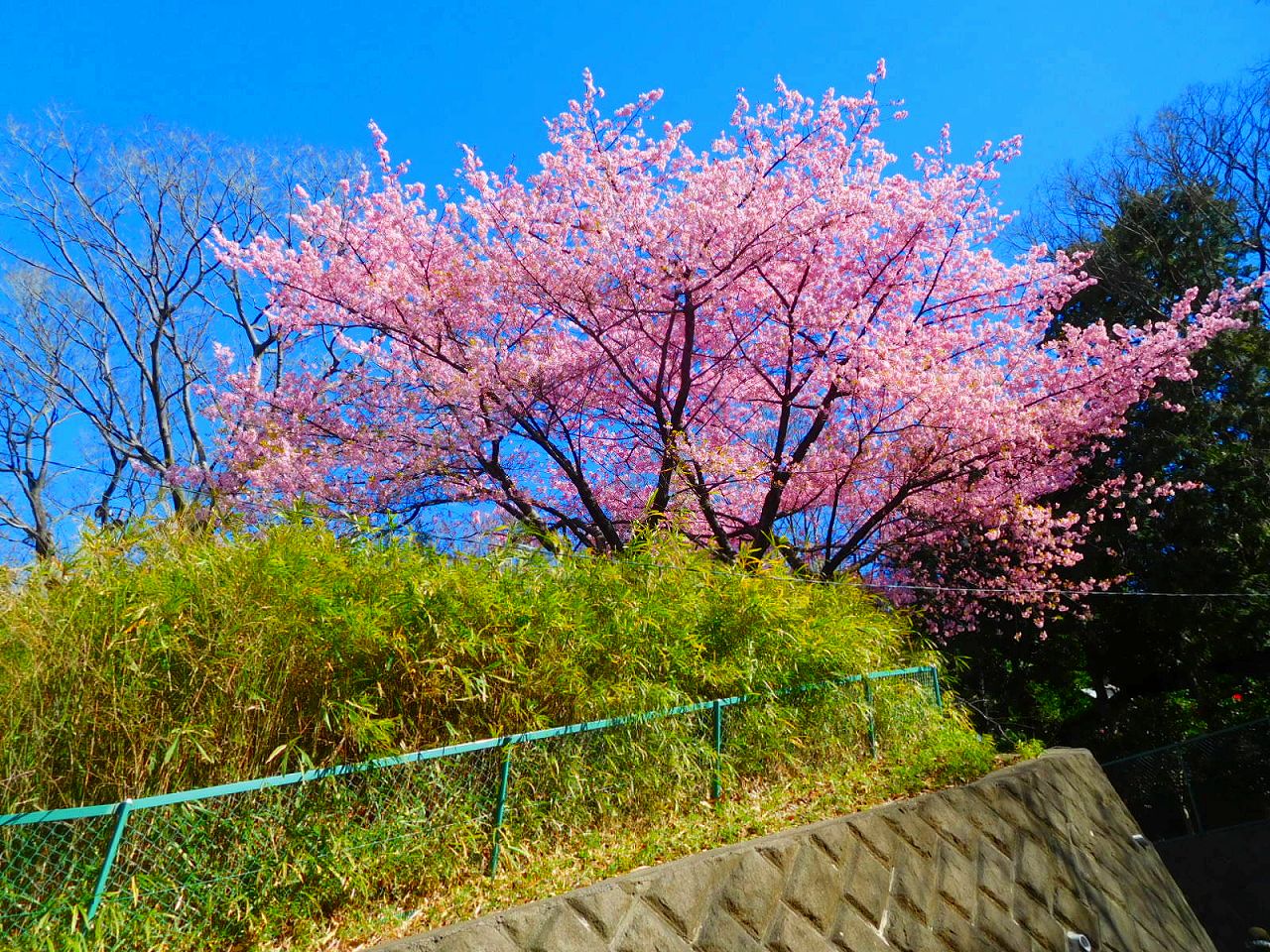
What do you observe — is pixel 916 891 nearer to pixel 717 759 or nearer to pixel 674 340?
pixel 717 759

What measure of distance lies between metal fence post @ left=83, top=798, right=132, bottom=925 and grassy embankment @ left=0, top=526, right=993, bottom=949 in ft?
0.19

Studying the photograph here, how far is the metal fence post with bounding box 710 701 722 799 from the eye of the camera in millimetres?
4613

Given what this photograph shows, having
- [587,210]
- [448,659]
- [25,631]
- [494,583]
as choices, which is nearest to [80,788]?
[25,631]

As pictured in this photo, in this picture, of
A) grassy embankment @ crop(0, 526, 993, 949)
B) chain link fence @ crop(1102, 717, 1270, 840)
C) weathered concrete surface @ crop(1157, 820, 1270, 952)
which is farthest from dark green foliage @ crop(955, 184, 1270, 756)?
grassy embankment @ crop(0, 526, 993, 949)

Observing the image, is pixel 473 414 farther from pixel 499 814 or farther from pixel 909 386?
pixel 499 814

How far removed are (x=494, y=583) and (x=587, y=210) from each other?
6.05 meters

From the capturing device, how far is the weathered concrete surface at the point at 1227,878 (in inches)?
390

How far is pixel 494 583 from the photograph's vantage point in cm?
397

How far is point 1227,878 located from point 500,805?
10962 mm

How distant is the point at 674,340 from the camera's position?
9.74 metres

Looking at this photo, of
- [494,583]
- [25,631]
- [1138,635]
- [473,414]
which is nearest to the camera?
[25,631]

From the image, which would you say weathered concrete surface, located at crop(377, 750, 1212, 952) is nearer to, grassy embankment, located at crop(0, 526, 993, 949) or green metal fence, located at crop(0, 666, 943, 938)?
grassy embankment, located at crop(0, 526, 993, 949)

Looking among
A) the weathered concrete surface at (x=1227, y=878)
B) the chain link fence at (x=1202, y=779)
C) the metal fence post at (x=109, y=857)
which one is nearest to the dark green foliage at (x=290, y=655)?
the metal fence post at (x=109, y=857)

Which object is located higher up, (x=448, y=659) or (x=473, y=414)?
(x=473, y=414)
